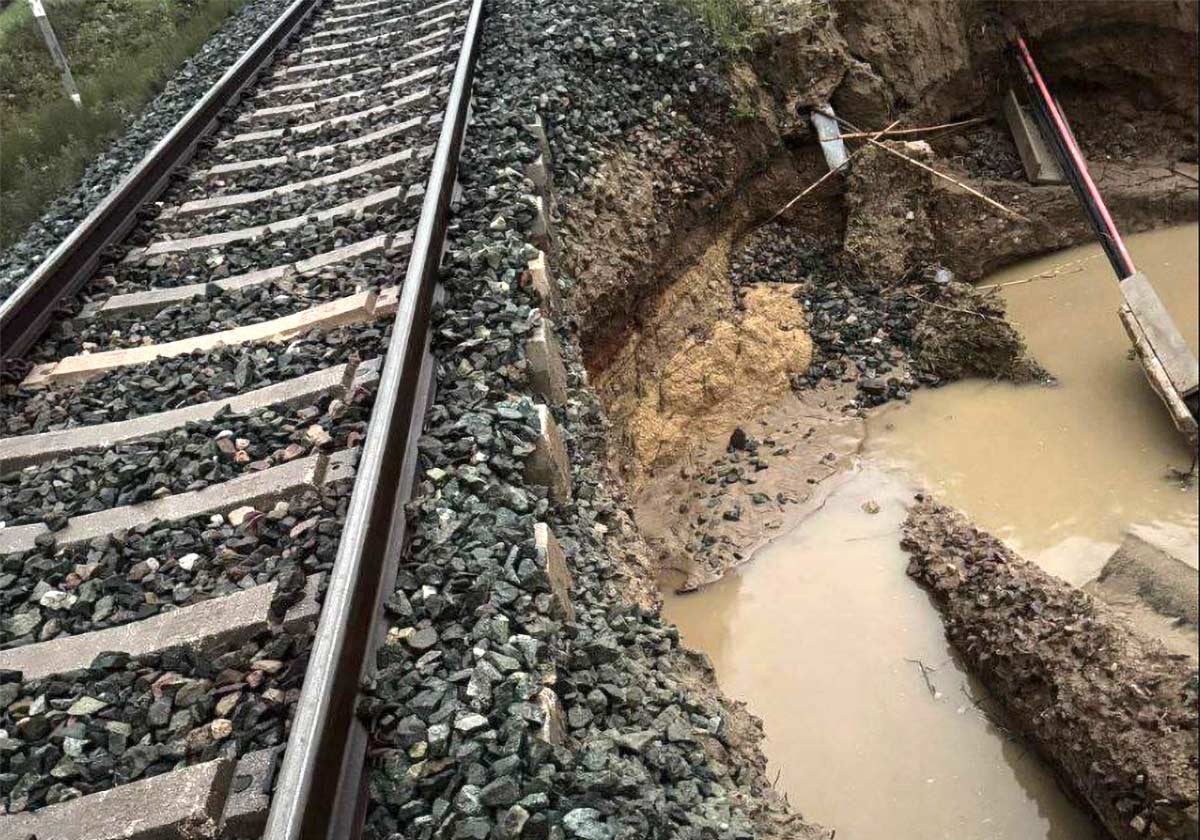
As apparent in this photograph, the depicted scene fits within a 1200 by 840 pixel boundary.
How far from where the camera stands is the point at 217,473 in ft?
10.8

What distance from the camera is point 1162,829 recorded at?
2982 mm

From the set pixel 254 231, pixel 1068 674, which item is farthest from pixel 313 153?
pixel 1068 674

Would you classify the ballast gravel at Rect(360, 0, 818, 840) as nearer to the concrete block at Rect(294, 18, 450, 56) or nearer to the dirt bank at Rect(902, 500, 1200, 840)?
the dirt bank at Rect(902, 500, 1200, 840)

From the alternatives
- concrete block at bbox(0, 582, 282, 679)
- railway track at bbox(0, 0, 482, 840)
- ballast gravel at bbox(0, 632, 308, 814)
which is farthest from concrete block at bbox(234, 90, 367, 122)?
ballast gravel at bbox(0, 632, 308, 814)

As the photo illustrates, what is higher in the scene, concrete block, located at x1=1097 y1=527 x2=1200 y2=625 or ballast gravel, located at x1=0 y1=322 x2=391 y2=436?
concrete block, located at x1=1097 y1=527 x2=1200 y2=625

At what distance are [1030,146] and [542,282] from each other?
87.4 inches

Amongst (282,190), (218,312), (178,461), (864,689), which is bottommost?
(864,689)

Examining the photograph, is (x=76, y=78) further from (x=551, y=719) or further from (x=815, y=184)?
(x=551, y=719)

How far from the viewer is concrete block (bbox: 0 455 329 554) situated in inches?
122

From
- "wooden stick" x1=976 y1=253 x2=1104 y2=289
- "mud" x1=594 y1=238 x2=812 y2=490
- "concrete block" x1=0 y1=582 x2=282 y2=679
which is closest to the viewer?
"wooden stick" x1=976 y1=253 x2=1104 y2=289

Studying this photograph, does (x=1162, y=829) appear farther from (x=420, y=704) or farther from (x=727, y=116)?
(x=727, y=116)

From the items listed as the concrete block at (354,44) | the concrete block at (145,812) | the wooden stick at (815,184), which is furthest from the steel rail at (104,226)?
the wooden stick at (815,184)

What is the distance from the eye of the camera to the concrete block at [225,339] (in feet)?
13.2

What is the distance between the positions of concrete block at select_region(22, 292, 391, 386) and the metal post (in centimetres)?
483
